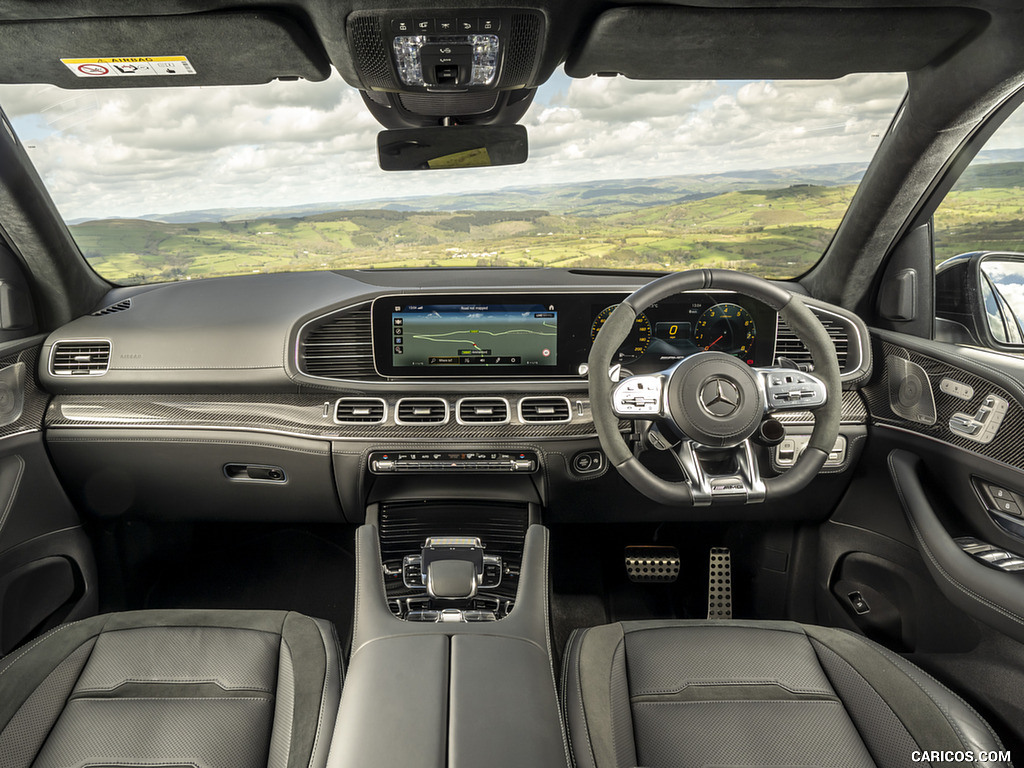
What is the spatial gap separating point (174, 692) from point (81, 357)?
1.50 meters

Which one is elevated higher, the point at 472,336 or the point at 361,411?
the point at 472,336

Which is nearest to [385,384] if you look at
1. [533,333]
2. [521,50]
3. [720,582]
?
[533,333]

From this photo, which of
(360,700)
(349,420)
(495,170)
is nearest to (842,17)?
(495,170)

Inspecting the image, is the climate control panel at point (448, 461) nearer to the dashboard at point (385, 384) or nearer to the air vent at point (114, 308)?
the dashboard at point (385, 384)

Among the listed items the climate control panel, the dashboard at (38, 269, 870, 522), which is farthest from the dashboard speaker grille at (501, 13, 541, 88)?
the climate control panel

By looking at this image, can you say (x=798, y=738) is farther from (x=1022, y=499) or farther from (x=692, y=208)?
(x=692, y=208)

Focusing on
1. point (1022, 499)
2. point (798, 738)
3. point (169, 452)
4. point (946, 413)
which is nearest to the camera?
point (798, 738)

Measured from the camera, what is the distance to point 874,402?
2.65 m

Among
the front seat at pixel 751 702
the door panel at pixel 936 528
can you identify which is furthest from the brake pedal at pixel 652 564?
the front seat at pixel 751 702

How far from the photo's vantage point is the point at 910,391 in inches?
97.0

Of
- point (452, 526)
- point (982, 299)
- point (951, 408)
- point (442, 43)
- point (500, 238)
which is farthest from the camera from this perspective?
point (500, 238)

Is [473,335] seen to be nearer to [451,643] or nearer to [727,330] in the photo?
[727,330]

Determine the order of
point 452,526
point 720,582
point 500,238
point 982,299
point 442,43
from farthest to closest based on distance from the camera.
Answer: point 720,582 → point 500,238 → point 452,526 → point 982,299 → point 442,43

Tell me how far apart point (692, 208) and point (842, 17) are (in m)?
0.93
